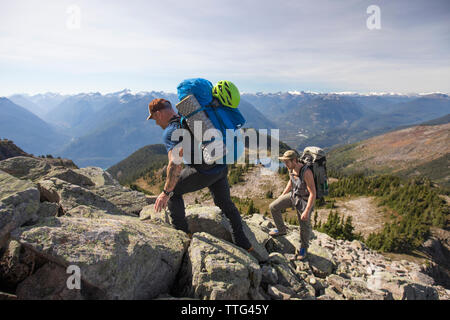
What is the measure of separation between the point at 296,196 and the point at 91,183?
10209mm

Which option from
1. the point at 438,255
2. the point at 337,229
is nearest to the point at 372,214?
the point at 438,255

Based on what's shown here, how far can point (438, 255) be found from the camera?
1642cm

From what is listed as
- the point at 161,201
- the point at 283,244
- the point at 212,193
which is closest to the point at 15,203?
the point at 161,201

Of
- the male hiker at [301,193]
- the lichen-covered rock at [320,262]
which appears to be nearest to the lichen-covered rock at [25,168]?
the male hiker at [301,193]

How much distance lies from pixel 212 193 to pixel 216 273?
1663mm

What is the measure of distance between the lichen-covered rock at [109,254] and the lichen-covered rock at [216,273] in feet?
1.08

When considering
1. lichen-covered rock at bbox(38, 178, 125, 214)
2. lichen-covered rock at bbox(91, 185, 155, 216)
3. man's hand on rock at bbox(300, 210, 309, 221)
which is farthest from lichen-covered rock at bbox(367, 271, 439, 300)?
lichen-covered rock at bbox(91, 185, 155, 216)

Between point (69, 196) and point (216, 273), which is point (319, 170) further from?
point (69, 196)

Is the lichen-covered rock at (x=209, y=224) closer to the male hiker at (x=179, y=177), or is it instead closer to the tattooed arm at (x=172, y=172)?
the male hiker at (x=179, y=177)

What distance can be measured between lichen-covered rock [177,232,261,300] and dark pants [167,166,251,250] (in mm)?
598

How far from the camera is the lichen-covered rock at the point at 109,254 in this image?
336 centimetres

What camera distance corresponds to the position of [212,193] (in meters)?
4.99

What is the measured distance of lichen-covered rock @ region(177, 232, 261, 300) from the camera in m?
3.72
